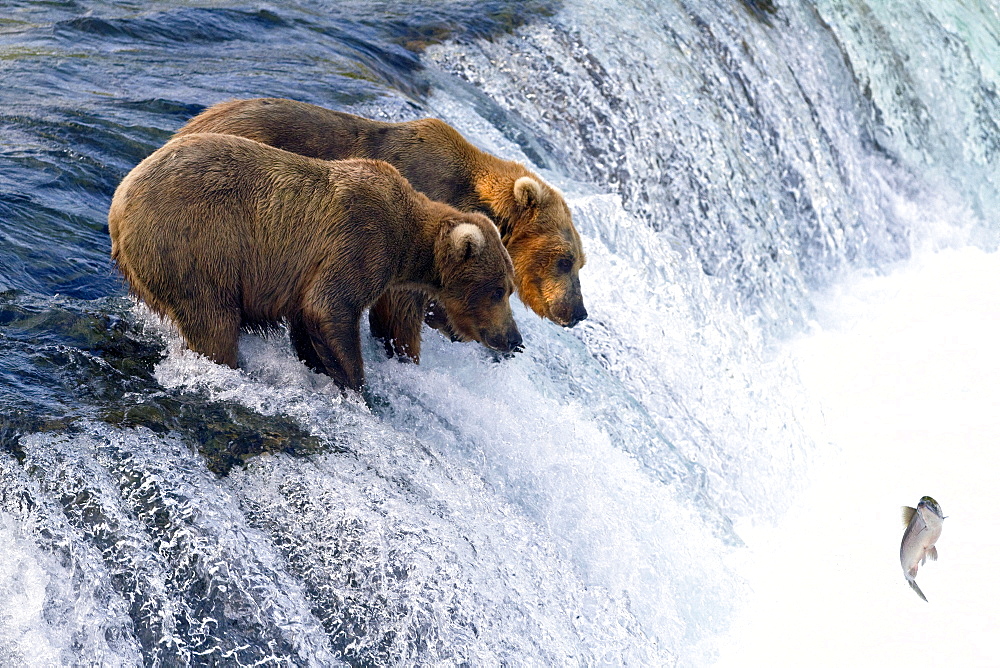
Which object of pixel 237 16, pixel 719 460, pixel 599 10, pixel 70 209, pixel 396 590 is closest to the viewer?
pixel 396 590

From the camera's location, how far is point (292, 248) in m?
4.99

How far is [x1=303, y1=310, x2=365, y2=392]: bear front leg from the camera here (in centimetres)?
502

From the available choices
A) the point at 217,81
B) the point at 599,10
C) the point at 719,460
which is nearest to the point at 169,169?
the point at 217,81

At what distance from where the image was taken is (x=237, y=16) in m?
9.41

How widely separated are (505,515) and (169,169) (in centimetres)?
216

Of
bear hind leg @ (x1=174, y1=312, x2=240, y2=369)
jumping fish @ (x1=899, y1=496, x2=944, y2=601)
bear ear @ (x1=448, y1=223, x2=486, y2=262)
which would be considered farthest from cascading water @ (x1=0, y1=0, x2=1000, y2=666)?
jumping fish @ (x1=899, y1=496, x2=944, y2=601)

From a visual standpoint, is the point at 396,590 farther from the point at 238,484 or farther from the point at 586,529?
the point at 586,529

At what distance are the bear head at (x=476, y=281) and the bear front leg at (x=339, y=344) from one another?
577 mm

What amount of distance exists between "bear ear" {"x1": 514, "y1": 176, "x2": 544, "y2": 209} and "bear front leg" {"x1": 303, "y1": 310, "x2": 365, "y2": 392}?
4.81 ft

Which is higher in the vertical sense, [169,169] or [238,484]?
[169,169]

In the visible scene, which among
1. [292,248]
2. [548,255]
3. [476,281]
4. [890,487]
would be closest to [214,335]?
[292,248]

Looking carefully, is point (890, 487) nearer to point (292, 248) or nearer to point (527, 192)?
point (527, 192)

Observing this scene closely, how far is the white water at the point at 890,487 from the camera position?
6.73 meters

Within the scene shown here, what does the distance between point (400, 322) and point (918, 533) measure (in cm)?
349
